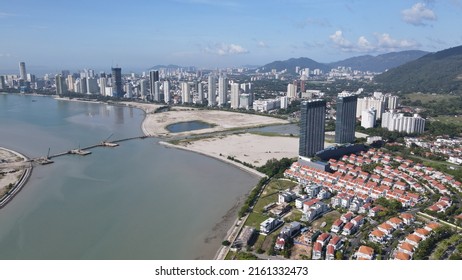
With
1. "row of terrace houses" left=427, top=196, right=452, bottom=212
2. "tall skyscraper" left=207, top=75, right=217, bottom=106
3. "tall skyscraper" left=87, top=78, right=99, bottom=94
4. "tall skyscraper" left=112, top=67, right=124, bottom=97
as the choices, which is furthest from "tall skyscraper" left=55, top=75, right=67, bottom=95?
"row of terrace houses" left=427, top=196, right=452, bottom=212

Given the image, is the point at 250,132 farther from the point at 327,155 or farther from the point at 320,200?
the point at 320,200

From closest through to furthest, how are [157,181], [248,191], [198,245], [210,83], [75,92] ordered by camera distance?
1. [198,245]
2. [248,191]
3. [157,181]
4. [210,83]
5. [75,92]

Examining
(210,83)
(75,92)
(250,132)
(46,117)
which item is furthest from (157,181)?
(75,92)

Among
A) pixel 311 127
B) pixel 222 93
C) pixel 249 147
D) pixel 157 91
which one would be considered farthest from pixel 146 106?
pixel 311 127

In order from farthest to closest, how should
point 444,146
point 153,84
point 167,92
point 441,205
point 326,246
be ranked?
point 153,84 < point 167,92 < point 444,146 < point 441,205 < point 326,246

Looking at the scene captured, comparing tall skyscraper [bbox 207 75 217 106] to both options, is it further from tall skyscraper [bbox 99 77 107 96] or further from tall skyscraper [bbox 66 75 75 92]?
tall skyscraper [bbox 66 75 75 92]

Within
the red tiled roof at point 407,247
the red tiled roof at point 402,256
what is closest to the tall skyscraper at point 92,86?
the red tiled roof at point 407,247

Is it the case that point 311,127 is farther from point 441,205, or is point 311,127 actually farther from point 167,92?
point 167,92

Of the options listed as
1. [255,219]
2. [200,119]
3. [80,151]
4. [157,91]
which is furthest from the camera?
[157,91]
